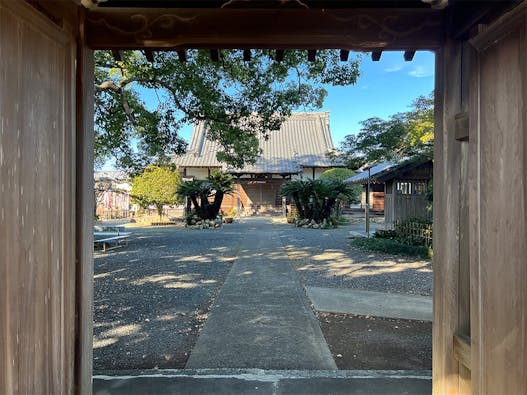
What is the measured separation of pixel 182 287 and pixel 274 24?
5088 mm

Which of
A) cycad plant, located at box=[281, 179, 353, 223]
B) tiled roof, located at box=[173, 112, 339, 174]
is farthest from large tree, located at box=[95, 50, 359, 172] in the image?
tiled roof, located at box=[173, 112, 339, 174]

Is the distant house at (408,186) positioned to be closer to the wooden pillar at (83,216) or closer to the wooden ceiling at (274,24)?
the wooden ceiling at (274,24)

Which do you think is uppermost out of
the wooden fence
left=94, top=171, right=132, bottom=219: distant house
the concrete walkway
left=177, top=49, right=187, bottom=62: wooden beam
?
left=177, top=49, right=187, bottom=62: wooden beam

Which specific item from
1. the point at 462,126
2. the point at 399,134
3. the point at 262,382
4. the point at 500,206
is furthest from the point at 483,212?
the point at 399,134

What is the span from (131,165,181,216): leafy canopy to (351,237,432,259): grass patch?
12364 mm

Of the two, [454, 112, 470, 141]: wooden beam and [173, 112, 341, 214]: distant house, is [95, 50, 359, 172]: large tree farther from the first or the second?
[173, 112, 341, 214]: distant house

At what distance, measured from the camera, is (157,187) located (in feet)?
66.4

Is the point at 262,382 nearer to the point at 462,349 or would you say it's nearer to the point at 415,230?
the point at 462,349

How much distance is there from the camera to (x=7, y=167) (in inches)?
58.0

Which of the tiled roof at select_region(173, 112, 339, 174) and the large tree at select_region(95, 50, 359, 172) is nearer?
the large tree at select_region(95, 50, 359, 172)

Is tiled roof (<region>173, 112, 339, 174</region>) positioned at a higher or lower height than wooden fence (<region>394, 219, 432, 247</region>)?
higher

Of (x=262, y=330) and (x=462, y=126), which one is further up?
(x=462, y=126)

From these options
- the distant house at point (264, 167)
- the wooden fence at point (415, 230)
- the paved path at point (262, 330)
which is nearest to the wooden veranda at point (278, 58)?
the paved path at point (262, 330)

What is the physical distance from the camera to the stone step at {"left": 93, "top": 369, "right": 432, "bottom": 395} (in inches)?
104
